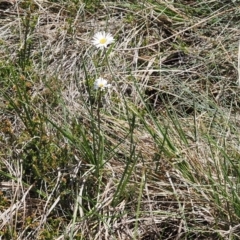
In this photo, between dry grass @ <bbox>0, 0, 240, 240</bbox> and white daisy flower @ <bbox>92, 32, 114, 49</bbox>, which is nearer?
dry grass @ <bbox>0, 0, 240, 240</bbox>

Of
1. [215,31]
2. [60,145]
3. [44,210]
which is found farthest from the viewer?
[215,31]

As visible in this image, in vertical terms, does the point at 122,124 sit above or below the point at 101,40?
below

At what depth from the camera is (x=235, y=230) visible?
221 cm

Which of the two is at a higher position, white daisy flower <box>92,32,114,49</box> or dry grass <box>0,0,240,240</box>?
white daisy flower <box>92,32,114,49</box>

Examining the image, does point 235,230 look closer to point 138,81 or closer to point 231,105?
point 231,105

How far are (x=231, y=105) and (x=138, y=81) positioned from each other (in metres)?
0.51

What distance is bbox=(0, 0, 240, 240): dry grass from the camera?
2.30 metres

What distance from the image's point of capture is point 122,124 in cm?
267

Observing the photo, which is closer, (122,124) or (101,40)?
(122,124)

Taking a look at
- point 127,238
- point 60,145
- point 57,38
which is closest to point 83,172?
point 60,145

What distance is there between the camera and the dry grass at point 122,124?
2.30m

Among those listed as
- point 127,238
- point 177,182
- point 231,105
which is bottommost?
point 127,238

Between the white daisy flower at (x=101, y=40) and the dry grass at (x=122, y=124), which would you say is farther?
the white daisy flower at (x=101, y=40)

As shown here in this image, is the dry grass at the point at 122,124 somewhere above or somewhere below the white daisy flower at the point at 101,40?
below
